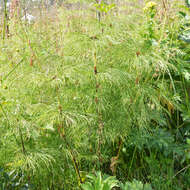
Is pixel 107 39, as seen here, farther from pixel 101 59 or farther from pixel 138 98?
pixel 138 98

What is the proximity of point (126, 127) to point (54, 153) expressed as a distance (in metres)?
0.42

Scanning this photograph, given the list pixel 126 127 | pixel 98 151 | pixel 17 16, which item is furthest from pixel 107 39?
pixel 17 16

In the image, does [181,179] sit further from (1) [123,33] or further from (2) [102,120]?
(1) [123,33]

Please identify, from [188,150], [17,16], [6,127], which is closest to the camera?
[6,127]

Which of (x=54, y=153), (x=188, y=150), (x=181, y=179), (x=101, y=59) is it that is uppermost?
(x=101, y=59)

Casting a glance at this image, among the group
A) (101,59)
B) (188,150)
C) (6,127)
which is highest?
(101,59)

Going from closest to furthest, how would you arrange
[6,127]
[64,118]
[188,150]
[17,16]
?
[64,118]
[6,127]
[188,150]
[17,16]

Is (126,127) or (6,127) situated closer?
(6,127)

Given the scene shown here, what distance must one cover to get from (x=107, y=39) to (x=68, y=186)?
0.82 m

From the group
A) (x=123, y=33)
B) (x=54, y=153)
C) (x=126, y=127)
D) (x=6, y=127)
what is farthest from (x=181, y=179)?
(x=6, y=127)

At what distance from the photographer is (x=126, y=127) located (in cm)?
147

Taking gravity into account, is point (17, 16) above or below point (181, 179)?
above

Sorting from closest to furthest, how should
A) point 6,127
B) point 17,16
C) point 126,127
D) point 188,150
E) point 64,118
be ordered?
point 64,118, point 6,127, point 126,127, point 188,150, point 17,16

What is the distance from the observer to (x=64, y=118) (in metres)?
1.25
